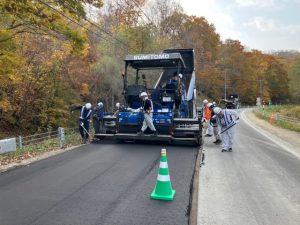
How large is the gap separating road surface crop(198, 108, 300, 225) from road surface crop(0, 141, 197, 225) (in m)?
0.48

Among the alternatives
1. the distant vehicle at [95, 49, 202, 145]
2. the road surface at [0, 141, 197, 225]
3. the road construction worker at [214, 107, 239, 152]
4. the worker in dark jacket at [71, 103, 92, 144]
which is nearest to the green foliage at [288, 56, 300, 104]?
the distant vehicle at [95, 49, 202, 145]

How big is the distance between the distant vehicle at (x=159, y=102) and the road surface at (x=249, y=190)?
1837 mm

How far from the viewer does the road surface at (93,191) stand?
5840mm

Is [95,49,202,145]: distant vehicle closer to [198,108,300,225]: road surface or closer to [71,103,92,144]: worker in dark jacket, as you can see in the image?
[71,103,92,144]: worker in dark jacket

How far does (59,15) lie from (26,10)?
1.73 meters

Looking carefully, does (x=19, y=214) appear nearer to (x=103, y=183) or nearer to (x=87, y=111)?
(x=103, y=183)

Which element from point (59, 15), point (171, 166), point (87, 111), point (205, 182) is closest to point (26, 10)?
point (59, 15)

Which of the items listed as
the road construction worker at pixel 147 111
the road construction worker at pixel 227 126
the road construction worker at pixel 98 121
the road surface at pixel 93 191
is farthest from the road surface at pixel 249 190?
the road construction worker at pixel 98 121

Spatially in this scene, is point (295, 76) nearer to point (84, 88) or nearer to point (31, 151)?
point (84, 88)

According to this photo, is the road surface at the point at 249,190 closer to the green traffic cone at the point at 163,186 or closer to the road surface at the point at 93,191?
the road surface at the point at 93,191

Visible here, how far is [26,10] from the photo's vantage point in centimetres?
1291

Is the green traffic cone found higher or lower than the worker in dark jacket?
lower

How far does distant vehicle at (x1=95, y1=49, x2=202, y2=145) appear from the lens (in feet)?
45.4

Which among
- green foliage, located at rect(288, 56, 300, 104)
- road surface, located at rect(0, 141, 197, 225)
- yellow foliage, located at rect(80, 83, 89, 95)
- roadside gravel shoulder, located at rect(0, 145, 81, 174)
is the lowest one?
road surface, located at rect(0, 141, 197, 225)
